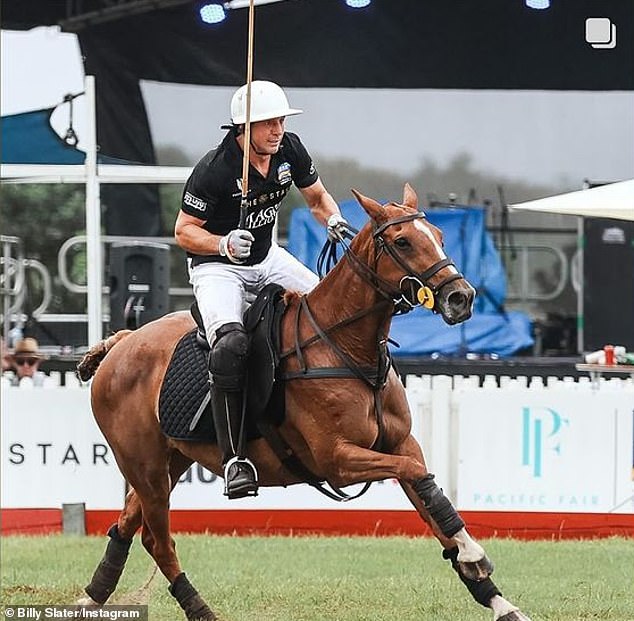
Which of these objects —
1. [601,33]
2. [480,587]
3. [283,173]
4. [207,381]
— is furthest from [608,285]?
[480,587]

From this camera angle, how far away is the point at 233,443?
702 cm

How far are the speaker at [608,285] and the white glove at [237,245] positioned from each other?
9406mm

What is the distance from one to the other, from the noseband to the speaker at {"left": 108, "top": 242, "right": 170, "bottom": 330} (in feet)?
19.9

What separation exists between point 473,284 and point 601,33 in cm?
364

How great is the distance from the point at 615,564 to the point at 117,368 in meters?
3.91

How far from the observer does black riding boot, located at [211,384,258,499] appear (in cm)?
693

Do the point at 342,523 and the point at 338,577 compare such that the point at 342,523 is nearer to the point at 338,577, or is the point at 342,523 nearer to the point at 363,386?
the point at 338,577

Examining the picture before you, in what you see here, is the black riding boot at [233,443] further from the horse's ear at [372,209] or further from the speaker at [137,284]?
the speaker at [137,284]

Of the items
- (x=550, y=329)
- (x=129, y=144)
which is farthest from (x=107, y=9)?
(x=550, y=329)

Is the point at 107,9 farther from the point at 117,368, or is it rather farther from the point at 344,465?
the point at 344,465

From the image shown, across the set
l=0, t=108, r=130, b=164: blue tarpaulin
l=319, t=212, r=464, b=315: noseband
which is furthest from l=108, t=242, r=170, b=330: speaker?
l=319, t=212, r=464, b=315: noseband

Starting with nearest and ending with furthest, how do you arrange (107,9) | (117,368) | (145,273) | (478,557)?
(478,557)
(117,368)
(145,273)
(107,9)

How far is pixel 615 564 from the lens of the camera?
9.72 m

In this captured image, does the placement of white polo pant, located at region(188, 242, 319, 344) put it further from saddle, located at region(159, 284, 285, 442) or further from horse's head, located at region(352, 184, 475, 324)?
horse's head, located at region(352, 184, 475, 324)
